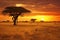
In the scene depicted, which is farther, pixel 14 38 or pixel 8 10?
pixel 8 10

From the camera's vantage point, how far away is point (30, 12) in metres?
54.7

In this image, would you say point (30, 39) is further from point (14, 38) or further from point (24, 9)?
point (24, 9)

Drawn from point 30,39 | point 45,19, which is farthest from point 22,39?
point 45,19

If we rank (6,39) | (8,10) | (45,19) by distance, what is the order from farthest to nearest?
(45,19)
(8,10)
(6,39)

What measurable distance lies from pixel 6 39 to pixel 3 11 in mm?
28366

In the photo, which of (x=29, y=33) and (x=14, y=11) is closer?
(x=29, y=33)

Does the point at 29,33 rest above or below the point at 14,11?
below

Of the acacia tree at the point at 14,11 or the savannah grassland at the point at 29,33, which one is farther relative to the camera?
the acacia tree at the point at 14,11

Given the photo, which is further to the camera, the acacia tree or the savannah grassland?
the acacia tree

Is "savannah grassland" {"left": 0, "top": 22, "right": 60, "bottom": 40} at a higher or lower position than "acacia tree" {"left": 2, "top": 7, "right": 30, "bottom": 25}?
lower

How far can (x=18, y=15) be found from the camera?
53719 mm

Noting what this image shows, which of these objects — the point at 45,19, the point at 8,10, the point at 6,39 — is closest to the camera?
the point at 6,39

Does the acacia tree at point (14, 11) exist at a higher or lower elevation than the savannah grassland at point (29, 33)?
higher

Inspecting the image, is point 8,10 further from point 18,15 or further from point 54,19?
point 54,19
